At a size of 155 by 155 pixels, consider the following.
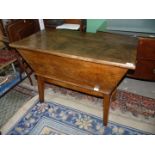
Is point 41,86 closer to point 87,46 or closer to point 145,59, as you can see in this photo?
point 87,46

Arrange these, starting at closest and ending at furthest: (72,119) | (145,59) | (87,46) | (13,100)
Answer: (87,46), (72,119), (145,59), (13,100)

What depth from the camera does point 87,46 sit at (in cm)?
145

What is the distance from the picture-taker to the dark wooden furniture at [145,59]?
1.74 metres

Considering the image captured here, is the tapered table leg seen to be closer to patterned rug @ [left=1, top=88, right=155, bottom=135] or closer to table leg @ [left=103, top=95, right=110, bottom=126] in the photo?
patterned rug @ [left=1, top=88, right=155, bottom=135]

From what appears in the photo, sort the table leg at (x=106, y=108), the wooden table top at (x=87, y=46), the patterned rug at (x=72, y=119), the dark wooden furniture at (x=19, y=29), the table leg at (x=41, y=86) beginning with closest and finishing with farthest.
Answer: the wooden table top at (x=87, y=46)
the table leg at (x=106, y=108)
the patterned rug at (x=72, y=119)
the table leg at (x=41, y=86)
the dark wooden furniture at (x=19, y=29)

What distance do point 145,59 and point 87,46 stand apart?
2.73ft

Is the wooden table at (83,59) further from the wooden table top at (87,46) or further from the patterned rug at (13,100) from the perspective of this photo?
the patterned rug at (13,100)

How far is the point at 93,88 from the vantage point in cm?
144

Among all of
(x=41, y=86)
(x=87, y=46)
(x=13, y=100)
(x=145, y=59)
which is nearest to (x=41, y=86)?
(x=41, y=86)

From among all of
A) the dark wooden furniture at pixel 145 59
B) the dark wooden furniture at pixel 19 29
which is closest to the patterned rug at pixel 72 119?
the dark wooden furniture at pixel 145 59

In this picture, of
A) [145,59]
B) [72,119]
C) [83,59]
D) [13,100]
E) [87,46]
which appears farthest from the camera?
[13,100]

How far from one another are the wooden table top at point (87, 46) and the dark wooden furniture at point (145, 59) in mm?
243

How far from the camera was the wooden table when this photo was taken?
1.22m
